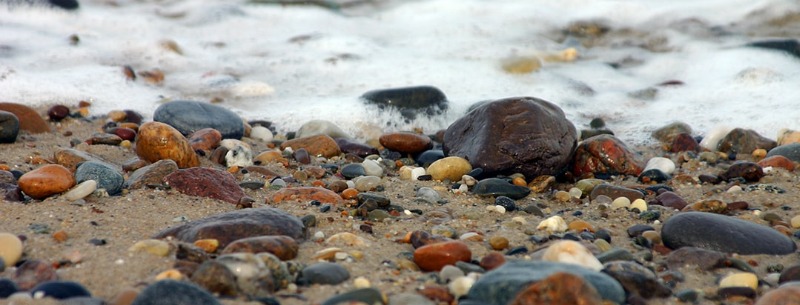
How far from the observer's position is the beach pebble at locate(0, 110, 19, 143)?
12.6 feet

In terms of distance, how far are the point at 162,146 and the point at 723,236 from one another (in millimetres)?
2568

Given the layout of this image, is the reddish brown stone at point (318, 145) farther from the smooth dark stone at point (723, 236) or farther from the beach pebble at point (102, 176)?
the smooth dark stone at point (723, 236)

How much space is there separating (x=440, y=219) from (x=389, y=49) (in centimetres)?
371

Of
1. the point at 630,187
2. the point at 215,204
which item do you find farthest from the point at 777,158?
the point at 215,204

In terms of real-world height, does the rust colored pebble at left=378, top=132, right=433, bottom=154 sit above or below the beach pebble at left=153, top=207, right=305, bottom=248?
below

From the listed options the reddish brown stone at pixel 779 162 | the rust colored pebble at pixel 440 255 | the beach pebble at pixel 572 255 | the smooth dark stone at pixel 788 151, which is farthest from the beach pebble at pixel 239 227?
the smooth dark stone at pixel 788 151

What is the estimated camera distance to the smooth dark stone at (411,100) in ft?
16.1

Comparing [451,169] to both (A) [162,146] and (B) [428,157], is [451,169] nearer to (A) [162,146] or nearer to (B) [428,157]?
(B) [428,157]

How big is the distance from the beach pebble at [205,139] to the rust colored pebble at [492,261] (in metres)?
2.14

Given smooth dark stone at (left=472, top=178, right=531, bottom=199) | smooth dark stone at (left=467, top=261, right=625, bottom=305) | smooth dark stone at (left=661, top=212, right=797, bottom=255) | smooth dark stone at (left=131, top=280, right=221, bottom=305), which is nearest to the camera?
smooth dark stone at (left=131, top=280, right=221, bottom=305)

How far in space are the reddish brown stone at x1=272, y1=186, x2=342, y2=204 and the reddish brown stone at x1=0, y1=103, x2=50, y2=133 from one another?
5.92ft

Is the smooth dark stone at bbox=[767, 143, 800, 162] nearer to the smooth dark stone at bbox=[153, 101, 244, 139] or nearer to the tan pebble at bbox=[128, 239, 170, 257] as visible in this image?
the smooth dark stone at bbox=[153, 101, 244, 139]

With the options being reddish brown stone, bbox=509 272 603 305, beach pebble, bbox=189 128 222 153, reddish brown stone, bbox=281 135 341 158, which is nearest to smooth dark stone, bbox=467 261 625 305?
reddish brown stone, bbox=509 272 603 305

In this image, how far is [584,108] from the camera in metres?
5.21
